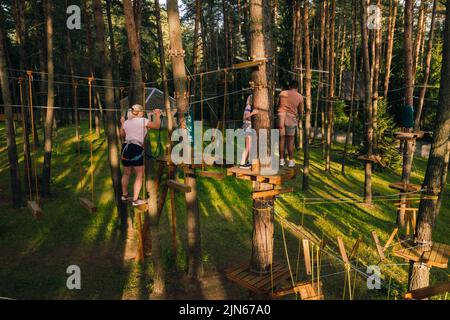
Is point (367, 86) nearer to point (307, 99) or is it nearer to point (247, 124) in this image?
point (307, 99)

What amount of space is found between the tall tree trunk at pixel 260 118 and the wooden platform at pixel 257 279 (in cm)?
26

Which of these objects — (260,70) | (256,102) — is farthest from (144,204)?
(260,70)

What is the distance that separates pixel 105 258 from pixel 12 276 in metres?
2.41

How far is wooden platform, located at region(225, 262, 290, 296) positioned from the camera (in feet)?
22.8

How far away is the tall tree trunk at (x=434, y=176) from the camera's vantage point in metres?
7.72

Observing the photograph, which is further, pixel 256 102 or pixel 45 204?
pixel 45 204

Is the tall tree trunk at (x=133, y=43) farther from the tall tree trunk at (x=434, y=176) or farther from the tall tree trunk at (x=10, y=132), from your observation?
the tall tree trunk at (x=434, y=176)

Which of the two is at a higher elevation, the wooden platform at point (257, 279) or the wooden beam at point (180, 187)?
the wooden beam at point (180, 187)

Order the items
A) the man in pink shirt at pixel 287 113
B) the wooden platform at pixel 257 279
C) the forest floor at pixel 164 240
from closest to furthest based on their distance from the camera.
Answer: the wooden platform at pixel 257 279
the man in pink shirt at pixel 287 113
the forest floor at pixel 164 240

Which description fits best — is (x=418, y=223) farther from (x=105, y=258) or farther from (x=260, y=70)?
(x=105, y=258)

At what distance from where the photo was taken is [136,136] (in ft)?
23.4

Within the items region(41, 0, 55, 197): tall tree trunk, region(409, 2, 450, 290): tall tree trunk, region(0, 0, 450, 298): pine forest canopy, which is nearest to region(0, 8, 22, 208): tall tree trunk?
region(0, 0, 450, 298): pine forest canopy

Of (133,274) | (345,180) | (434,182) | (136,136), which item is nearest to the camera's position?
(136,136)

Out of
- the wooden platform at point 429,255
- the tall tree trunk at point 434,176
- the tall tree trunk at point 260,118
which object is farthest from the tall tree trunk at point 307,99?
the tall tree trunk at point 260,118
